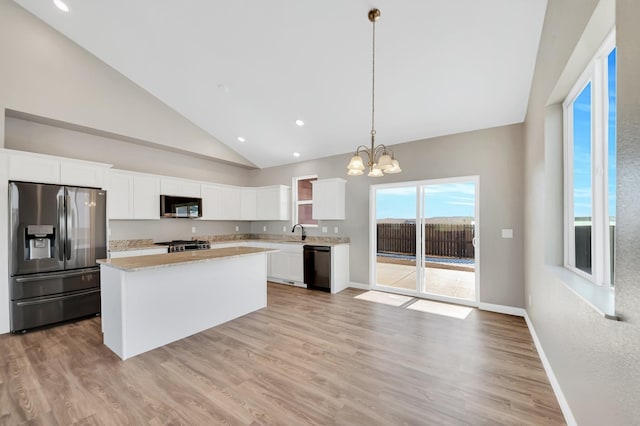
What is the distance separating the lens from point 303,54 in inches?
128

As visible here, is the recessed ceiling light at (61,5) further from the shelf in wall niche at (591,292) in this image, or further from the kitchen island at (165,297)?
the shelf in wall niche at (591,292)

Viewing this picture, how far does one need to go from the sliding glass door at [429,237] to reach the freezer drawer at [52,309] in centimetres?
452

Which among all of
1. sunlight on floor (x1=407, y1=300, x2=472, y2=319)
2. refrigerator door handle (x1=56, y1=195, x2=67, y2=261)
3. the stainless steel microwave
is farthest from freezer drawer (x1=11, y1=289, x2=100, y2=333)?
sunlight on floor (x1=407, y1=300, x2=472, y2=319)

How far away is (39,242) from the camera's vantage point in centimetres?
330

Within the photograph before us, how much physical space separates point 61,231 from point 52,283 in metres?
0.68

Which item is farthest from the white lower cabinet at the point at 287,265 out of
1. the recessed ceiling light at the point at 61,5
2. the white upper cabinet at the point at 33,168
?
the recessed ceiling light at the point at 61,5

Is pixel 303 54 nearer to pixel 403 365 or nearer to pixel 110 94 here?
pixel 110 94

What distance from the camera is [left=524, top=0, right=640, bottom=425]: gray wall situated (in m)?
1.00

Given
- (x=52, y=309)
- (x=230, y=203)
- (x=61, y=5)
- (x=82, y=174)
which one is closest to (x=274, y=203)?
(x=230, y=203)

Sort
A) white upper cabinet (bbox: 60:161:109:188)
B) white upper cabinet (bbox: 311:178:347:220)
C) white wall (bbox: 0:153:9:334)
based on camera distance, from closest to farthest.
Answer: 1. white wall (bbox: 0:153:9:334)
2. white upper cabinet (bbox: 60:161:109:188)
3. white upper cabinet (bbox: 311:178:347:220)

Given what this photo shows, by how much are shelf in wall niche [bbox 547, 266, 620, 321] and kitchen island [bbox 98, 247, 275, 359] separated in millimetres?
3287

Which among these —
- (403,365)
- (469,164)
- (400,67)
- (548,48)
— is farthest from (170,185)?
(548,48)

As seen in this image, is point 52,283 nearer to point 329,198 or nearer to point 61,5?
point 61,5

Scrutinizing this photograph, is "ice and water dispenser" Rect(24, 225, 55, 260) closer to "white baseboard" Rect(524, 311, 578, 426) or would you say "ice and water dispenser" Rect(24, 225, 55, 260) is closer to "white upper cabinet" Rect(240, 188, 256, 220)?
"white upper cabinet" Rect(240, 188, 256, 220)
